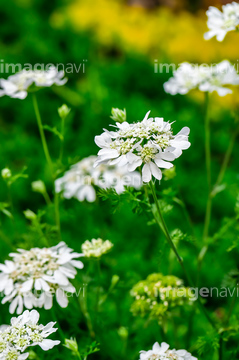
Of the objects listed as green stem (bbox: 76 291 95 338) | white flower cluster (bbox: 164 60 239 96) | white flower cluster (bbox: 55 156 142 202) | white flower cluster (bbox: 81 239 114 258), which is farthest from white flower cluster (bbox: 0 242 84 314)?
white flower cluster (bbox: 164 60 239 96)

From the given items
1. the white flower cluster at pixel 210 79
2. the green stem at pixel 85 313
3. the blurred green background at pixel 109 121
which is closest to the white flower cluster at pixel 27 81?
the blurred green background at pixel 109 121

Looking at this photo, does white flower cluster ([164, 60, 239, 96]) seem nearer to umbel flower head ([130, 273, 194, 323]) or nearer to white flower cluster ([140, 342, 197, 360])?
umbel flower head ([130, 273, 194, 323])

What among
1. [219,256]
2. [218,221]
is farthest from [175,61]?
[219,256]

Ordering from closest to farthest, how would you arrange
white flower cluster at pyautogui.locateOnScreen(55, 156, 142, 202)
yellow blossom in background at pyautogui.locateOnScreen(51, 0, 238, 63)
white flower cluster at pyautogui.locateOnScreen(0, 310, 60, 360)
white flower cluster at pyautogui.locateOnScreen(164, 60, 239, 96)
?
white flower cluster at pyautogui.locateOnScreen(0, 310, 60, 360)
white flower cluster at pyautogui.locateOnScreen(164, 60, 239, 96)
white flower cluster at pyautogui.locateOnScreen(55, 156, 142, 202)
yellow blossom in background at pyautogui.locateOnScreen(51, 0, 238, 63)

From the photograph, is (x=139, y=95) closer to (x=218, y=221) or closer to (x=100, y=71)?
(x=100, y=71)

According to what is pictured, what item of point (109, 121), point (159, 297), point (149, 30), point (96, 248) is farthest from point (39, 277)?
point (149, 30)

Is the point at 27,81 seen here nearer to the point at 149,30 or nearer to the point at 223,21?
the point at 223,21

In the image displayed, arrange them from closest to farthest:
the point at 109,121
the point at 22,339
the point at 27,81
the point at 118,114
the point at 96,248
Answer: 1. the point at 22,339
2. the point at 118,114
3. the point at 96,248
4. the point at 27,81
5. the point at 109,121
